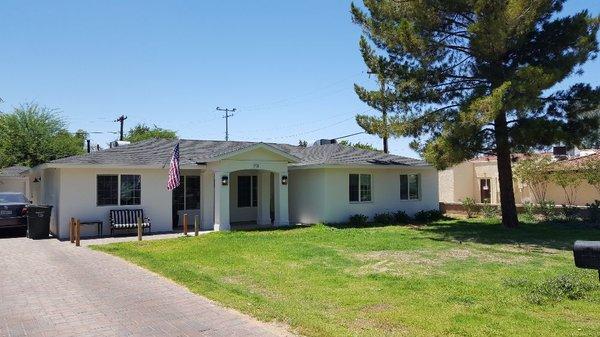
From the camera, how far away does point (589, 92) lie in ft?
58.0

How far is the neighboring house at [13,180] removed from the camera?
31.5 meters

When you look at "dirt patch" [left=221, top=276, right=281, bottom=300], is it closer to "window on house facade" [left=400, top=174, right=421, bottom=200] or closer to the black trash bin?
the black trash bin

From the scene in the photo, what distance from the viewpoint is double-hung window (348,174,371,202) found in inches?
860

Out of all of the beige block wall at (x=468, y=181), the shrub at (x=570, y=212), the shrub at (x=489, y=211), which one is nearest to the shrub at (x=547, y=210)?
the shrub at (x=570, y=212)

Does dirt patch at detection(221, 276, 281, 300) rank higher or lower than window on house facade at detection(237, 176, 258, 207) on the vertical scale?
lower

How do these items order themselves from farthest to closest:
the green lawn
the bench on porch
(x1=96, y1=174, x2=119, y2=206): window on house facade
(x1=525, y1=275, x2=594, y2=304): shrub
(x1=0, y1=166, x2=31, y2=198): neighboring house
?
(x1=0, y1=166, x2=31, y2=198): neighboring house
(x1=96, y1=174, x2=119, y2=206): window on house facade
the bench on porch
(x1=525, y1=275, x2=594, y2=304): shrub
the green lawn

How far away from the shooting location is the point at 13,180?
3416 centimetres

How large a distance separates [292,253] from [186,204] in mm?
9146

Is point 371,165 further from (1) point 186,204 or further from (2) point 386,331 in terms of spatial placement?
(2) point 386,331

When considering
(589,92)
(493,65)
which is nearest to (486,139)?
(493,65)

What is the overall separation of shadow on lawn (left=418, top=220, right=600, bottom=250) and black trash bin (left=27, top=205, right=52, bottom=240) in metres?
13.2

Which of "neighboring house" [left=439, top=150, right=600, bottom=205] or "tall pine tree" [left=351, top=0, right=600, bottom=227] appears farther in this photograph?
"neighboring house" [left=439, top=150, right=600, bottom=205]

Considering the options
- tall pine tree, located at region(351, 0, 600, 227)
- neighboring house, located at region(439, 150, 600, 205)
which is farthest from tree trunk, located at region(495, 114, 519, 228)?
neighboring house, located at region(439, 150, 600, 205)

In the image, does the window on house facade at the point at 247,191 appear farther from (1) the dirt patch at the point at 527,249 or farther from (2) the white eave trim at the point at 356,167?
(1) the dirt patch at the point at 527,249
